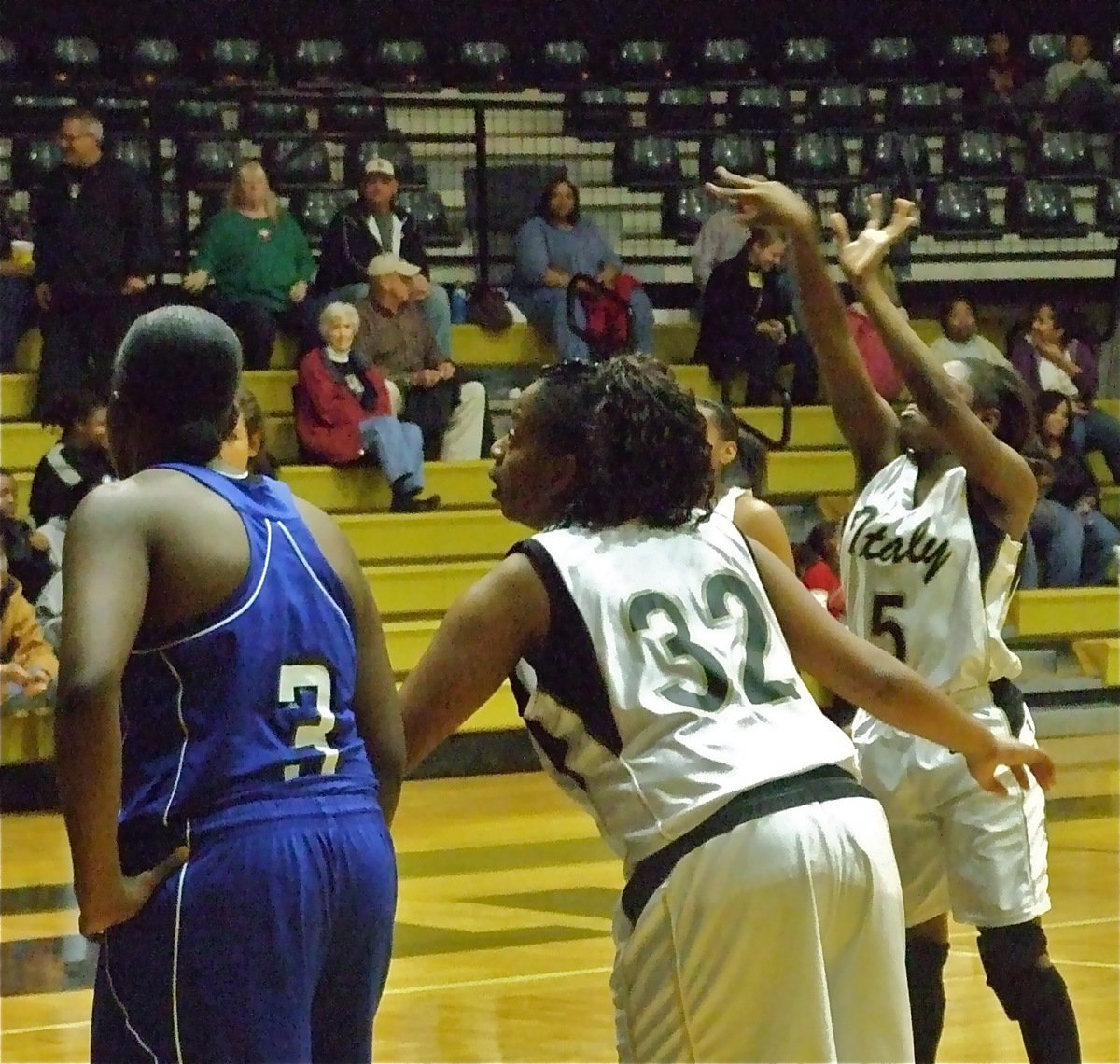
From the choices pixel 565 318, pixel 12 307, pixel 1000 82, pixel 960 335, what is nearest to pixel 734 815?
pixel 12 307

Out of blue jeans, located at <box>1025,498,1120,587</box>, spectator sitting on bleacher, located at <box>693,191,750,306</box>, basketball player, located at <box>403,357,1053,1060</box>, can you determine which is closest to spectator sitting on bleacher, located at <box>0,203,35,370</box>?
spectator sitting on bleacher, located at <box>693,191,750,306</box>

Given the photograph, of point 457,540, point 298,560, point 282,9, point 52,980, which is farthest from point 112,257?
point 298,560

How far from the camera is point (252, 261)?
12547mm

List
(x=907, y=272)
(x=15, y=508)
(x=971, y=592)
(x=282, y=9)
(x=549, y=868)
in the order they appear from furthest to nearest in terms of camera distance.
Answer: (x=282, y=9) → (x=907, y=272) → (x=15, y=508) → (x=549, y=868) → (x=971, y=592)

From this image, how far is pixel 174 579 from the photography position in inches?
105

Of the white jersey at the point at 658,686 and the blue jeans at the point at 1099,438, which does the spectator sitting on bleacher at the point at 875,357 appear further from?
the white jersey at the point at 658,686

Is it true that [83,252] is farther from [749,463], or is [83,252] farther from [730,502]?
[730,502]

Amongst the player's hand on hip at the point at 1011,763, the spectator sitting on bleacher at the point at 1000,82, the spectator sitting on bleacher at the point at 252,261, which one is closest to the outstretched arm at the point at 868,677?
the player's hand on hip at the point at 1011,763

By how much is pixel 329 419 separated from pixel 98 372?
1310mm

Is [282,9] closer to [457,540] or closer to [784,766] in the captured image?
[457,540]

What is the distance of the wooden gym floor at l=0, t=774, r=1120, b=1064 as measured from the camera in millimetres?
5699

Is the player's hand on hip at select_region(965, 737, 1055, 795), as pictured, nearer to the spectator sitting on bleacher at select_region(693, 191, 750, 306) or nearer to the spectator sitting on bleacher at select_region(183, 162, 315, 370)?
the spectator sitting on bleacher at select_region(183, 162, 315, 370)

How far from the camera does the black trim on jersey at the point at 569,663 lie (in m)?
2.90

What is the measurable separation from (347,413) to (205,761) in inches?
381
